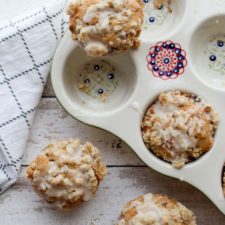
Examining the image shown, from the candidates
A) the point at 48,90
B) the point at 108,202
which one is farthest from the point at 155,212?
the point at 48,90

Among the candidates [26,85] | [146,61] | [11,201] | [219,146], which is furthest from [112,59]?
[11,201]

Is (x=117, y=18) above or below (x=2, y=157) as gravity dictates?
above

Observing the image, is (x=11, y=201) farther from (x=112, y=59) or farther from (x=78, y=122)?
(x=112, y=59)

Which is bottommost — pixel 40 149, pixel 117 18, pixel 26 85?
pixel 40 149

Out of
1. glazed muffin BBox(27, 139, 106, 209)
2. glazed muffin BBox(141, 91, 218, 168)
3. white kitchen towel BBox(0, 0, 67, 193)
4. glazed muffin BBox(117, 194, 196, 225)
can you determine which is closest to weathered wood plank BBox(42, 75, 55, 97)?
white kitchen towel BBox(0, 0, 67, 193)

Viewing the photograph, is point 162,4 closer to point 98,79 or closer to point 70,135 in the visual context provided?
point 98,79

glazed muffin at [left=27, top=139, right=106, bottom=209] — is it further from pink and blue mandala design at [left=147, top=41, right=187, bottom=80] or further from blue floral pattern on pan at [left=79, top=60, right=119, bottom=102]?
pink and blue mandala design at [left=147, top=41, right=187, bottom=80]
